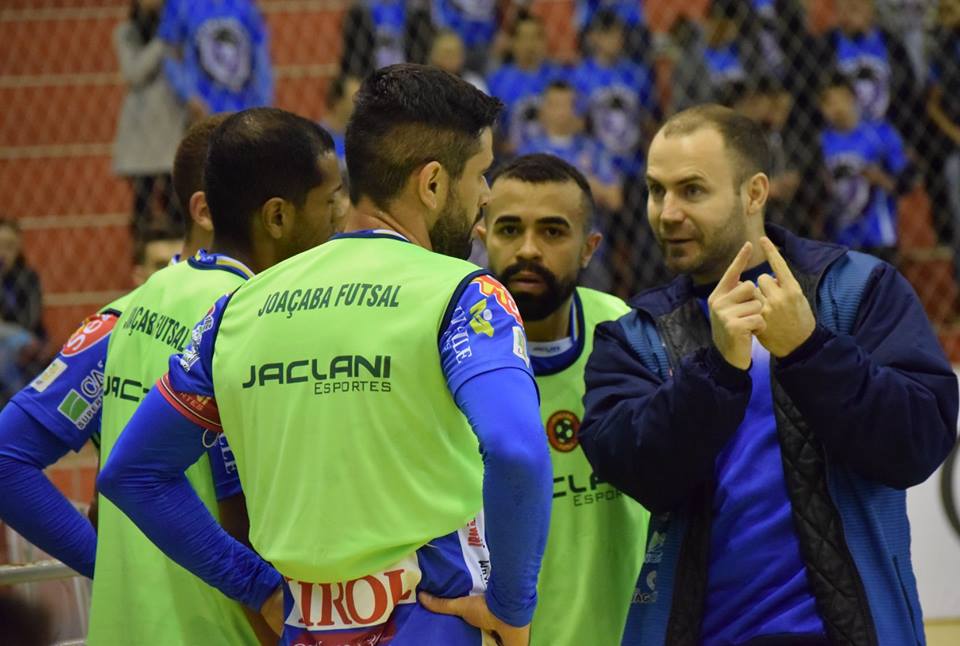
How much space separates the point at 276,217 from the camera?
287 cm

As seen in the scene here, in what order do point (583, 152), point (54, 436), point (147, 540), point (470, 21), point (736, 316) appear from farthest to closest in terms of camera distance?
point (470, 21), point (583, 152), point (54, 436), point (147, 540), point (736, 316)

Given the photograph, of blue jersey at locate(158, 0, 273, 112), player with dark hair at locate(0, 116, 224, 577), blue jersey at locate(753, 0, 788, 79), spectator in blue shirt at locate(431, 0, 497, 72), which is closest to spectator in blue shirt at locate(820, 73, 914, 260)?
blue jersey at locate(753, 0, 788, 79)

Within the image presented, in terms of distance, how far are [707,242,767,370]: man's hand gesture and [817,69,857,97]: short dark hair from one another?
6.12 metres

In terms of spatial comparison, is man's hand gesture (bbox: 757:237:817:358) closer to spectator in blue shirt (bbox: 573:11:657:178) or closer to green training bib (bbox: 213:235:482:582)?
green training bib (bbox: 213:235:482:582)

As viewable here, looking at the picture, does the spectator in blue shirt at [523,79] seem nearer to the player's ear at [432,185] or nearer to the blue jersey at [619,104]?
the blue jersey at [619,104]

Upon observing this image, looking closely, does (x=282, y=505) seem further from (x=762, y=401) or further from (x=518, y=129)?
(x=518, y=129)

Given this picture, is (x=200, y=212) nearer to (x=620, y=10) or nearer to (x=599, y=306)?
(x=599, y=306)

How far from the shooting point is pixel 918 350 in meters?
2.91

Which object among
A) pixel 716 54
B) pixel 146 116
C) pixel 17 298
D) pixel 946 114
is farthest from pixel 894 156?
pixel 17 298

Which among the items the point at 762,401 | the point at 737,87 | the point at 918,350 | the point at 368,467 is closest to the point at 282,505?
the point at 368,467

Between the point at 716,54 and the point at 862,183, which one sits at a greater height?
the point at 716,54

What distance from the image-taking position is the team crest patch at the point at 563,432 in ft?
11.4

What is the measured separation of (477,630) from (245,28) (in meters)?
7.42

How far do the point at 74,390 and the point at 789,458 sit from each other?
1.52 m
